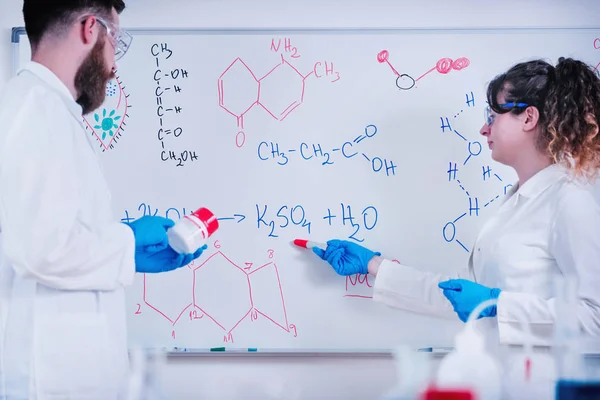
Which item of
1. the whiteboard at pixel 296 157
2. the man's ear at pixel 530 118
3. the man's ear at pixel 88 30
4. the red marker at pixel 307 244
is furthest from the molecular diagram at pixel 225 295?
the man's ear at pixel 530 118

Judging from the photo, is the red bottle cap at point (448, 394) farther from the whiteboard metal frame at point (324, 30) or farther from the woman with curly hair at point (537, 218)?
the whiteboard metal frame at point (324, 30)

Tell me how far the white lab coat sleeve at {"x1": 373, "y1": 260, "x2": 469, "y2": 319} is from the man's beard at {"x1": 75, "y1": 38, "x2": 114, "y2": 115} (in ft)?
3.31

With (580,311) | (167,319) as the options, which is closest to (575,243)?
(580,311)

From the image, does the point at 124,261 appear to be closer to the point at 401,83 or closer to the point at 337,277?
the point at 337,277

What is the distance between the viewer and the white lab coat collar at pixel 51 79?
1.57 metres

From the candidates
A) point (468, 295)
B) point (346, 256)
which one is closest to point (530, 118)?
point (468, 295)

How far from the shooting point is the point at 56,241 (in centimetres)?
139

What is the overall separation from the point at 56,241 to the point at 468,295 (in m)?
1.06

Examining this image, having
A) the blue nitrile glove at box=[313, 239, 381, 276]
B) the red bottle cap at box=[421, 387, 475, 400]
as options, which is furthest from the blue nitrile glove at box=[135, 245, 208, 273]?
the red bottle cap at box=[421, 387, 475, 400]

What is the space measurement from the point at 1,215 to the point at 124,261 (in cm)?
29

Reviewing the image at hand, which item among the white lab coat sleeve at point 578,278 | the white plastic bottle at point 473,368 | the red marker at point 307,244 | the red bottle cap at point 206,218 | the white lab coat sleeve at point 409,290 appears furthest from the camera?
the red marker at point 307,244

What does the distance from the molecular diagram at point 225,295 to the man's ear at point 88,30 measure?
81 cm

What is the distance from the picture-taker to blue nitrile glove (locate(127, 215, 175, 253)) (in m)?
1.58

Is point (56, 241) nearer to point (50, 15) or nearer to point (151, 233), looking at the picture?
point (151, 233)
